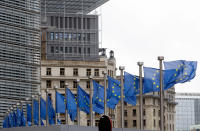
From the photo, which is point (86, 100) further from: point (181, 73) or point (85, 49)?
point (85, 49)

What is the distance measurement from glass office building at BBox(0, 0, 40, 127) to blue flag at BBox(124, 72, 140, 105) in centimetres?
6996

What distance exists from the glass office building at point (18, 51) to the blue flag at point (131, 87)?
69961 millimetres

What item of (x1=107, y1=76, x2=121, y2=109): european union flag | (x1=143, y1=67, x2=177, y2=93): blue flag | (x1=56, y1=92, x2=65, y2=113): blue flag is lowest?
(x1=56, y1=92, x2=65, y2=113): blue flag

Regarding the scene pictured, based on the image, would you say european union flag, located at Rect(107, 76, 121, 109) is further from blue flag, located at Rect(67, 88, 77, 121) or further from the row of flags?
blue flag, located at Rect(67, 88, 77, 121)

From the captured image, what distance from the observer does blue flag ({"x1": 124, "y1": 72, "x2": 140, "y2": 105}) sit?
54875 mm

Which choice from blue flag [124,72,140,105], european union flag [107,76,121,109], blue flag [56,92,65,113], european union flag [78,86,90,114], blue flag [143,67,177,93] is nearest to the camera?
blue flag [143,67,177,93]

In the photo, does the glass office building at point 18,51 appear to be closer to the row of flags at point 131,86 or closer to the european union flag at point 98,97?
the row of flags at point 131,86

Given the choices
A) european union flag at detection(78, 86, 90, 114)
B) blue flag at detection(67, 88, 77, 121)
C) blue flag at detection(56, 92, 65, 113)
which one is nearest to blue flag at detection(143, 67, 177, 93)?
european union flag at detection(78, 86, 90, 114)

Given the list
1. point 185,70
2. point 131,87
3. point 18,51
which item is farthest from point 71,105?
point 18,51

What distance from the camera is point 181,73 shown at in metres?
Result: 50.1

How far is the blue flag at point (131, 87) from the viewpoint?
54.9 m

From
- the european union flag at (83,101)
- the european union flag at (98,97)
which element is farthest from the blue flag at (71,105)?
the european union flag at (98,97)

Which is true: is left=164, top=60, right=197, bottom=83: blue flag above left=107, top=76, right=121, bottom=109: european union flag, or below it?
above

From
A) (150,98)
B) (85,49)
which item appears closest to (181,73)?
(85,49)
